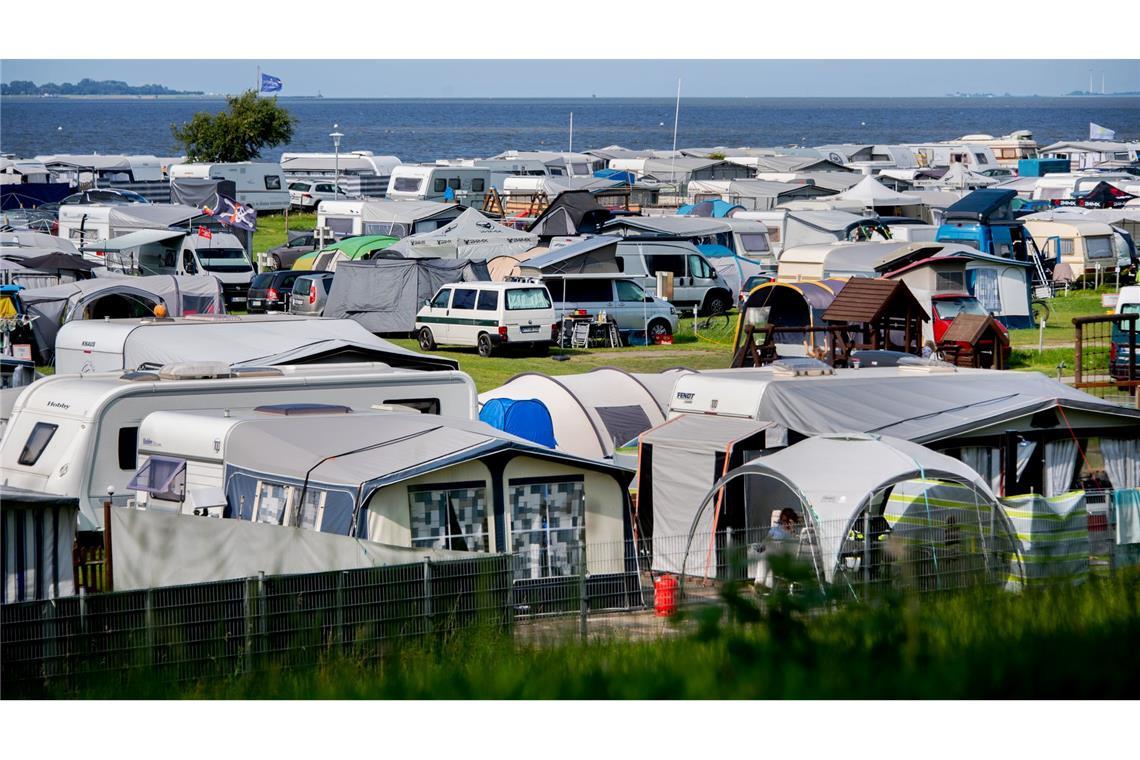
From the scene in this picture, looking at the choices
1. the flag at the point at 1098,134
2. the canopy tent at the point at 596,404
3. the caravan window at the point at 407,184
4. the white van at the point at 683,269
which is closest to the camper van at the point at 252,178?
the caravan window at the point at 407,184

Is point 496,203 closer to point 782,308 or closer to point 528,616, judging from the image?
point 782,308

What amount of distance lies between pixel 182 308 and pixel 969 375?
17161 mm

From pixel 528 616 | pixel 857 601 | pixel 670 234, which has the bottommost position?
pixel 528 616

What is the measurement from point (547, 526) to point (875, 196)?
117 ft

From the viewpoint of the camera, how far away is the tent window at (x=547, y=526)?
12469 mm

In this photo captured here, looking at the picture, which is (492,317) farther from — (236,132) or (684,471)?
(236,132)

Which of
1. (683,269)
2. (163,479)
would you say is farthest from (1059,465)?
(683,269)

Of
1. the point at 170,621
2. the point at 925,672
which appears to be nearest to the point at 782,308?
the point at 170,621

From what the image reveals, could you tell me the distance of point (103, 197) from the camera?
4900 cm

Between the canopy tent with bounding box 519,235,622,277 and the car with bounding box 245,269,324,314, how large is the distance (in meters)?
4.93

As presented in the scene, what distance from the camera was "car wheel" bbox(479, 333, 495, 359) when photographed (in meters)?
27.9

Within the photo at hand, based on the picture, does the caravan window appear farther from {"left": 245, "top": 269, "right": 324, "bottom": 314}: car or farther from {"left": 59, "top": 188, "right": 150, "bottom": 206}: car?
{"left": 245, "top": 269, "right": 324, "bottom": 314}: car

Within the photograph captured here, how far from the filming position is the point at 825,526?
12336mm

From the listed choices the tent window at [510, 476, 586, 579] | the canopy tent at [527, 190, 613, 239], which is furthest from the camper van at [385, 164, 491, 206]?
the tent window at [510, 476, 586, 579]
